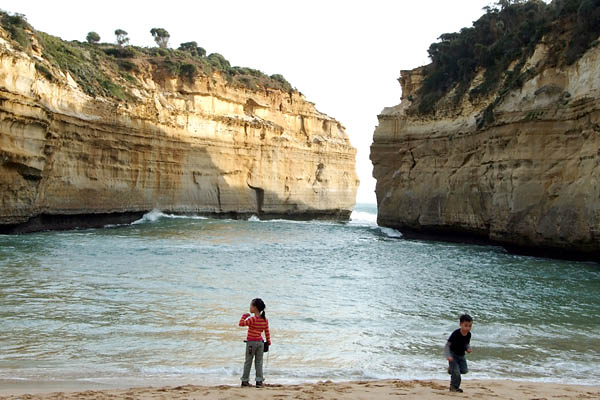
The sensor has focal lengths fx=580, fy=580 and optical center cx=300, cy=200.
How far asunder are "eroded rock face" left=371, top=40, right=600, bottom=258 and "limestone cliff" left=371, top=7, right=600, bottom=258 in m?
0.04

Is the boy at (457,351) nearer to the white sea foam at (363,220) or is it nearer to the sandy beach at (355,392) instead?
the sandy beach at (355,392)

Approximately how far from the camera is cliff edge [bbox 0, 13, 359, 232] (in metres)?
23.1

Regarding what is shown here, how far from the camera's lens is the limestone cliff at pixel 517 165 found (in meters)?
17.5

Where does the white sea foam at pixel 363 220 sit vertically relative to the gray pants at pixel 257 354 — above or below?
above

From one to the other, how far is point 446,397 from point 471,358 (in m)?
2.31

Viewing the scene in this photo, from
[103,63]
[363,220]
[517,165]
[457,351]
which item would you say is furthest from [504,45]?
[363,220]

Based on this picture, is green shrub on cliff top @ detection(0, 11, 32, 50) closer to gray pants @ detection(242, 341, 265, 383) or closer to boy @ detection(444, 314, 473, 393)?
gray pants @ detection(242, 341, 265, 383)

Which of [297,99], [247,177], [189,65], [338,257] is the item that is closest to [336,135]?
[297,99]

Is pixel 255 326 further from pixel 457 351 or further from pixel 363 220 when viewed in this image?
pixel 363 220

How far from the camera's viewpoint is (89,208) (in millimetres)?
29203

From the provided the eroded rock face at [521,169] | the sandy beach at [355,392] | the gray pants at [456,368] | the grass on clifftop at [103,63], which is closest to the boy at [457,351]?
the gray pants at [456,368]

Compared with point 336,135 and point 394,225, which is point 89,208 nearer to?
point 394,225

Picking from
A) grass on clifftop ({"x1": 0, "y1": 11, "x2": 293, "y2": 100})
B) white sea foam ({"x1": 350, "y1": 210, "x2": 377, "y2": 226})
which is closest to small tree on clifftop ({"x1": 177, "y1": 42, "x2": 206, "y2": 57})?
grass on clifftop ({"x1": 0, "y1": 11, "x2": 293, "y2": 100})

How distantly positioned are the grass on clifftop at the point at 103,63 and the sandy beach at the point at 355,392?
22.5m
